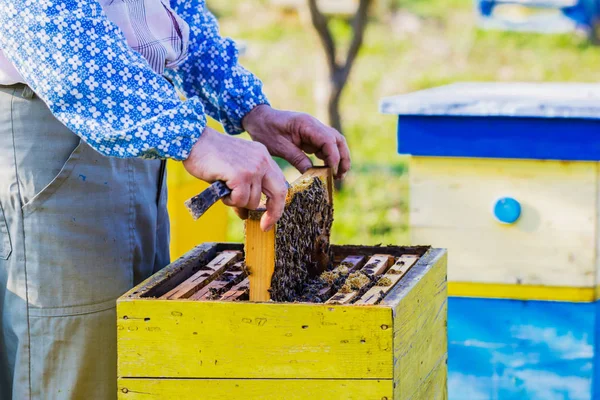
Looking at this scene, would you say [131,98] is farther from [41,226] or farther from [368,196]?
[368,196]

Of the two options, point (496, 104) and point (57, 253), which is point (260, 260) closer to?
point (57, 253)

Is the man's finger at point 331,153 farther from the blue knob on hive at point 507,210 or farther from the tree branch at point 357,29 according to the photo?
the tree branch at point 357,29

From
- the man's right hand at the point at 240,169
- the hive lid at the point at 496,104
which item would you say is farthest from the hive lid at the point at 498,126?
the man's right hand at the point at 240,169

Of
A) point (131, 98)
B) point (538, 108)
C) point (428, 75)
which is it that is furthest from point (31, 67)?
point (428, 75)

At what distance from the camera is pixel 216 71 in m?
1.76

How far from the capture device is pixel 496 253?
7.27 ft

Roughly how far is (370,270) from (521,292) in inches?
33.6

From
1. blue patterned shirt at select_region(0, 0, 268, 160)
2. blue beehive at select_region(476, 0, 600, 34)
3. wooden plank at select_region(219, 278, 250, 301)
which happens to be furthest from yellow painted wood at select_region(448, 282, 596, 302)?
blue beehive at select_region(476, 0, 600, 34)

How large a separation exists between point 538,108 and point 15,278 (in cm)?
128

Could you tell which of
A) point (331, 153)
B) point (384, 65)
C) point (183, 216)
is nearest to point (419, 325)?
point (331, 153)

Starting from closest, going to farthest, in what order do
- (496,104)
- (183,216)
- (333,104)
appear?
1. (496,104)
2. (183,216)
3. (333,104)

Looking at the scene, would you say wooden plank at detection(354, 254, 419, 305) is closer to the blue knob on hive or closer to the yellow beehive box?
the yellow beehive box

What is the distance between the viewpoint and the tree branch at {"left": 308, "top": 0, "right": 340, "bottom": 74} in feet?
13.7

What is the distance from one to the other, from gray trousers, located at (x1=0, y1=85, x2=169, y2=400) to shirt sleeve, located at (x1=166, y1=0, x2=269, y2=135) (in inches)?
11.1
